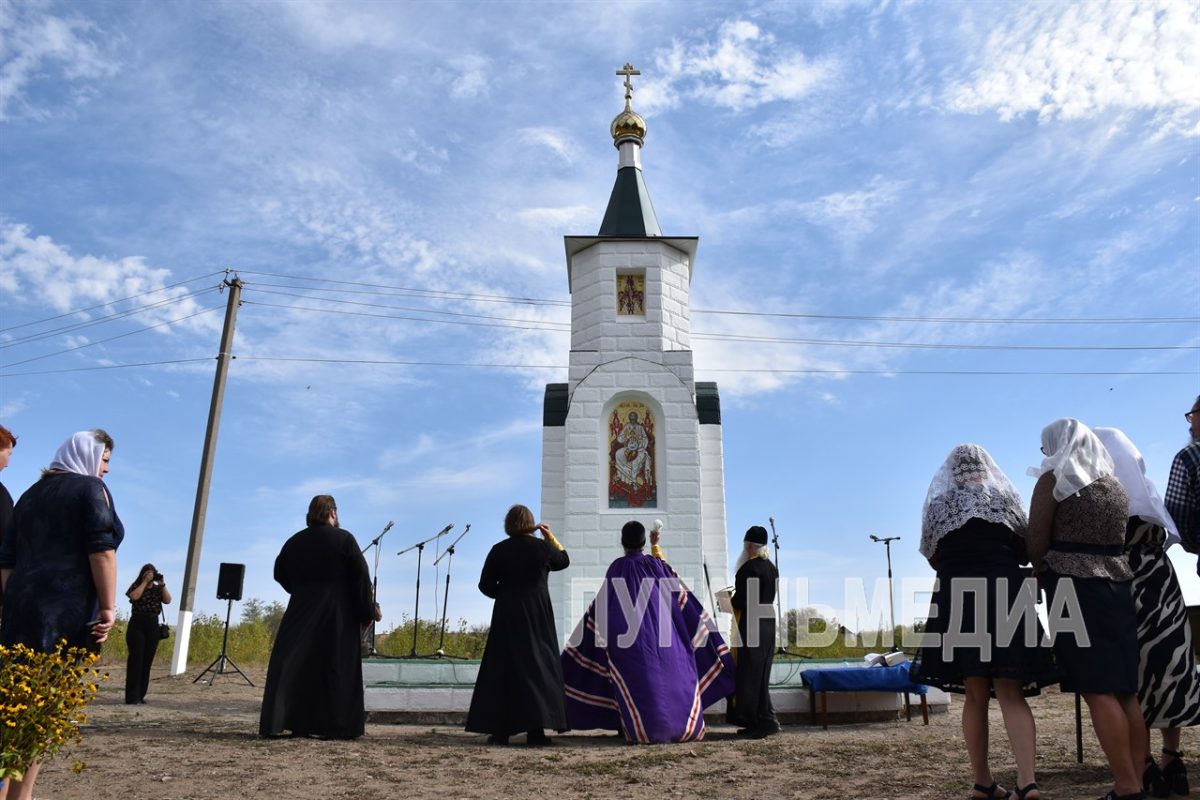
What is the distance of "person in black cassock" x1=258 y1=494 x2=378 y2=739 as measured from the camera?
22.2 ft

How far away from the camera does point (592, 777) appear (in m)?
5.43

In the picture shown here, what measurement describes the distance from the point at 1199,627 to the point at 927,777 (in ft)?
7.12

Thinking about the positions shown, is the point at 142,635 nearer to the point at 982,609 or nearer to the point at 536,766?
the point at 536,766

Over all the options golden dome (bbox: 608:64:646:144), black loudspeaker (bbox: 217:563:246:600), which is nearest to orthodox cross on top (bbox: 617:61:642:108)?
golden dome (bbox: 608:64:646:144)

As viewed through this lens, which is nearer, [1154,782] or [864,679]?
[1154,782]

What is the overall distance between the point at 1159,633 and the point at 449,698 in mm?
5930

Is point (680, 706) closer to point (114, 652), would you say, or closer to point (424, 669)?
point (424, 669)

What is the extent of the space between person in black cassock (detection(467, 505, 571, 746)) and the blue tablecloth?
2643mm

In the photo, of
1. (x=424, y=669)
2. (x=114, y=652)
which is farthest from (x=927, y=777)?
(x=114, y=652)

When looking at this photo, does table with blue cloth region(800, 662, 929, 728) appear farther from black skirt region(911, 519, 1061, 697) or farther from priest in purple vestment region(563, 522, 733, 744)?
black skirt region(911, 519, 1061, 697)

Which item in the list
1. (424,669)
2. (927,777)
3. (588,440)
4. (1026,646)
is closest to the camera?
(1026,646)

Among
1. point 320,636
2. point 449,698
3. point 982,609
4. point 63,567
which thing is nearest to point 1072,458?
point 982,609

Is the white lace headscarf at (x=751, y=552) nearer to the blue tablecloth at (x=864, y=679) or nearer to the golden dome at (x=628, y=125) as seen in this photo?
the blue tablecloth at (x=864, y=679)

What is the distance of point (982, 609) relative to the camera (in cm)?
423
